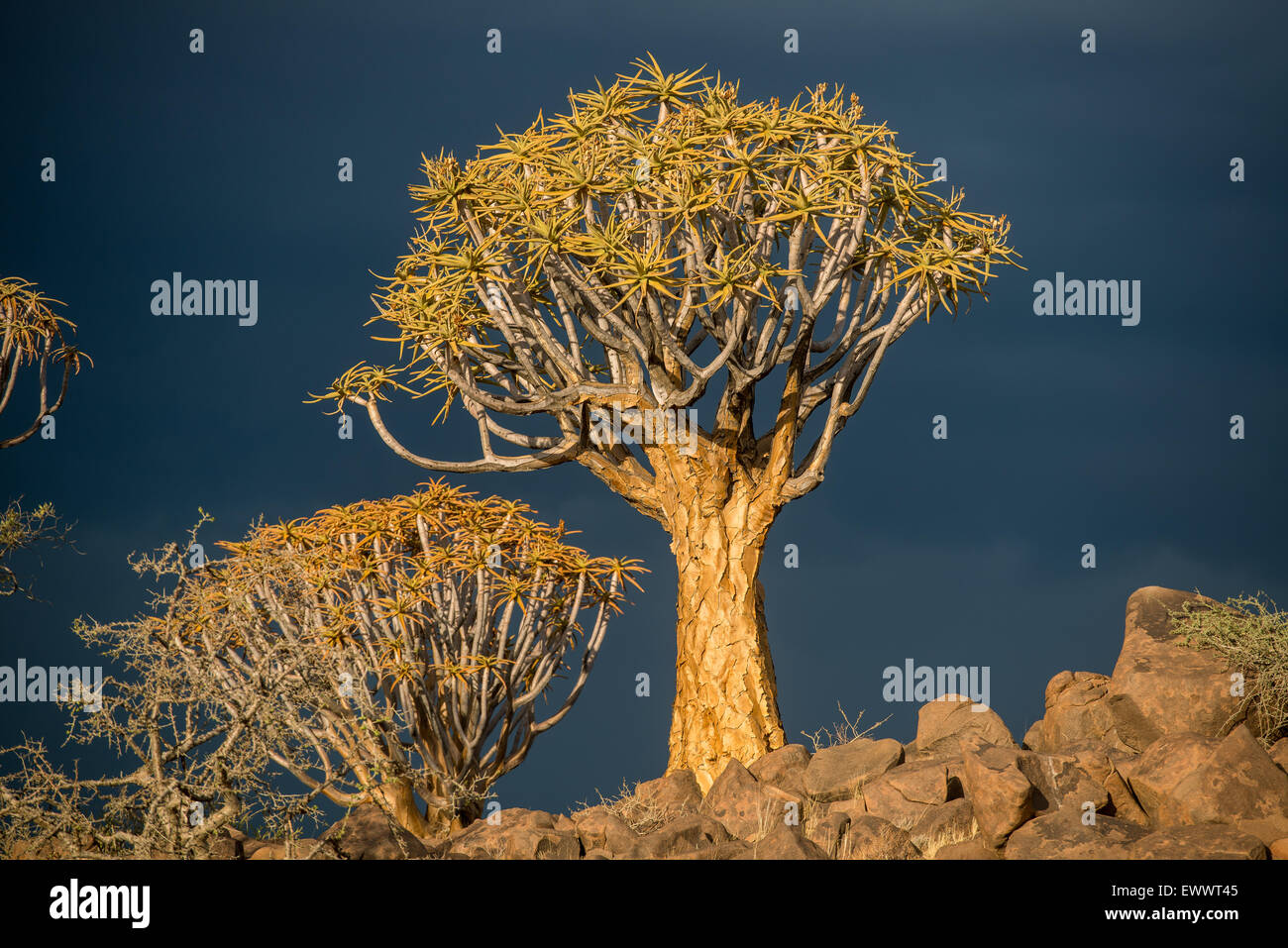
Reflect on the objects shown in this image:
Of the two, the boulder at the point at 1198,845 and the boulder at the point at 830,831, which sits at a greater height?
the boulder at the point at 1198,845

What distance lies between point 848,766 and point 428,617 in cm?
356

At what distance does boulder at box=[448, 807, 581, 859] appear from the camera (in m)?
8.88

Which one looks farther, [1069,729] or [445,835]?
[1069,729]

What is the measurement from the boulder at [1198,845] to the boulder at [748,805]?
7.68ft

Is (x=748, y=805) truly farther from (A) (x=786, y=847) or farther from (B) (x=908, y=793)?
(A) (x=786, y=847)

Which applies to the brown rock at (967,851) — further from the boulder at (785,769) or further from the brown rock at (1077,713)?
the brown rock at (1077,713)

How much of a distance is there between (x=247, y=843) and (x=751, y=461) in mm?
5236

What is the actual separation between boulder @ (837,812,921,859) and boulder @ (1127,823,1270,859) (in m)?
1.39

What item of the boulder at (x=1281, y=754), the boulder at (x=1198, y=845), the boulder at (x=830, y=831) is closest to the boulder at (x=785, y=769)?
the boulder at (x=830, y=831)

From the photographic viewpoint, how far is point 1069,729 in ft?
37.7

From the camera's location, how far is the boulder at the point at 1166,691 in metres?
10.5

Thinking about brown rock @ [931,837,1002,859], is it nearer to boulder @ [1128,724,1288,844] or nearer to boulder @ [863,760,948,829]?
boulder @ [863,760,948,829]
